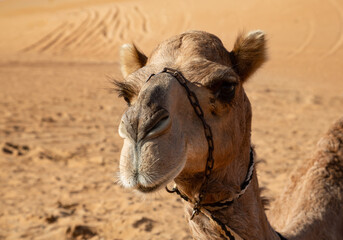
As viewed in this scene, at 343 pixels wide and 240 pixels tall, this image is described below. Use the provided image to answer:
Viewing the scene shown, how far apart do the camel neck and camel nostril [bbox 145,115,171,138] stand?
554mm

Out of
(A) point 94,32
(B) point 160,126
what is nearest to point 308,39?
(A) point 94,32

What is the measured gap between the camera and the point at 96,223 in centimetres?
539

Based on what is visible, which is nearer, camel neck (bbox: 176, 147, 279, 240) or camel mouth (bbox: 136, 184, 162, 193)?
camel mouth (bbox: 136, 184, 162, 193)

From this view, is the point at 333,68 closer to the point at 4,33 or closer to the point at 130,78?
the point at 130,78

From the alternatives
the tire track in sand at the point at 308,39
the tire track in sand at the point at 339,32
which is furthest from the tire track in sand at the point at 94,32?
the tire track in sand at the point at 339,32

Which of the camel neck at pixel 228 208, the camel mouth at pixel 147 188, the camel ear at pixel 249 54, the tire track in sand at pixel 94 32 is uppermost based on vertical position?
the camel ear at pixel 249 54

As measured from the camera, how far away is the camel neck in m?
2.46

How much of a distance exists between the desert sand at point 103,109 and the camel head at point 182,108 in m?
0.28

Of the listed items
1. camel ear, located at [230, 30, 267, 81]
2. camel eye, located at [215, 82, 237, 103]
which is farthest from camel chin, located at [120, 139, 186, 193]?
camel ear, located at [230, 30, 267, 81]

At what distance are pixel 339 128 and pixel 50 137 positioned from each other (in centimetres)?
656

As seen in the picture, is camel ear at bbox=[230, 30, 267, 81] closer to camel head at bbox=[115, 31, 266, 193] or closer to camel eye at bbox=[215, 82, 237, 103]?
camel head at bbox=[115, 31, 266, 193]

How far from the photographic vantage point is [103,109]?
1212 cm

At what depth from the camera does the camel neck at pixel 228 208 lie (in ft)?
8.05

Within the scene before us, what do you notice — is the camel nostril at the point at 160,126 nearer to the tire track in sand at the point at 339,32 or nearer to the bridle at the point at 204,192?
the bridle at the point at 204,192
